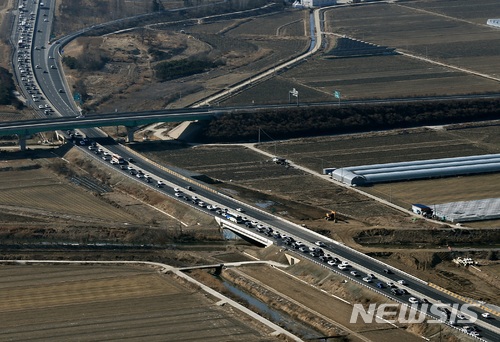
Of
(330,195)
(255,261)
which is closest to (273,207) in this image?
(330,195)

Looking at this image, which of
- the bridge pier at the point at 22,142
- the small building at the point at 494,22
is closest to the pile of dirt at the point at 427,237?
the bridge pier at the point at 22,142

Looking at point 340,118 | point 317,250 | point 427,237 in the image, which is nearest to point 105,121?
point 340,118

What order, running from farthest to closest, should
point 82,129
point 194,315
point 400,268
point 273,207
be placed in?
point 82,129 < point 273,207 < point 400,268 < point 194,315

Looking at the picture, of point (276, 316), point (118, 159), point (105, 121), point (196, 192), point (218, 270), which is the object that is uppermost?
point (105, 121)

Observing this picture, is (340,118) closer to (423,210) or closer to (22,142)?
(423,210)

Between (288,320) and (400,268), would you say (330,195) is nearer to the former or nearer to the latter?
(400,268)

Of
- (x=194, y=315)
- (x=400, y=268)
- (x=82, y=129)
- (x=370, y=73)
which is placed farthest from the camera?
(x=370, y=73)

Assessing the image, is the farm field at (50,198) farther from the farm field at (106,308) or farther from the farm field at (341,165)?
the farm field at (106,308)
